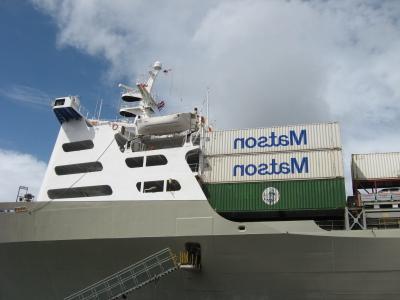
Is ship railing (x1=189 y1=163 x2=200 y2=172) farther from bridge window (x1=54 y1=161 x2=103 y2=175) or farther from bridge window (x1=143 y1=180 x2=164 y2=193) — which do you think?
bridge window (x1=54 y1=161 x2=103 y2=175)

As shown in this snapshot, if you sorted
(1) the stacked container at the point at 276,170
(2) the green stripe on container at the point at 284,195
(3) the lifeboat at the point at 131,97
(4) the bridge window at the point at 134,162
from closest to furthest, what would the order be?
(2) the green stripe on container at the point at 284,195
(1) the stacked container at the point at 276,170
(4) the bridge window at the point at 134,162
(3) the lifeboat at the point at 131,97

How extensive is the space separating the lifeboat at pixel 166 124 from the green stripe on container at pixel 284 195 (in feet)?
11.9

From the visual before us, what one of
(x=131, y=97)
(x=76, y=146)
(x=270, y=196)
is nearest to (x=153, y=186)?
(x=270, y=196)

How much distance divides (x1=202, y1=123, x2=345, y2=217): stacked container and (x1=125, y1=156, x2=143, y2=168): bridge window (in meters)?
3.12

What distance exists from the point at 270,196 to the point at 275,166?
1.34m

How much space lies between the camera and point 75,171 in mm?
19906

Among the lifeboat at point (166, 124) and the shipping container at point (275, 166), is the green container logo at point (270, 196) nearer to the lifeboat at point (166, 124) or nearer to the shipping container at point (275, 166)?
the shipping container at point (275, 166)

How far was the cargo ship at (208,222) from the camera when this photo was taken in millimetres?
14477

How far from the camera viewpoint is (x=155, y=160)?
18562 mm

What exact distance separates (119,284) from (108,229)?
219 centimetres

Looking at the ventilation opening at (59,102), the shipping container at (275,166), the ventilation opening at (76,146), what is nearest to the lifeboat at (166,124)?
the shipping container at (275,166)

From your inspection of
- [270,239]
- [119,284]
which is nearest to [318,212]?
[270,239]

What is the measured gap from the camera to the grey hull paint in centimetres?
1420

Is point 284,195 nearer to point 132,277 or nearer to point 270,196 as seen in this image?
point 270,196
